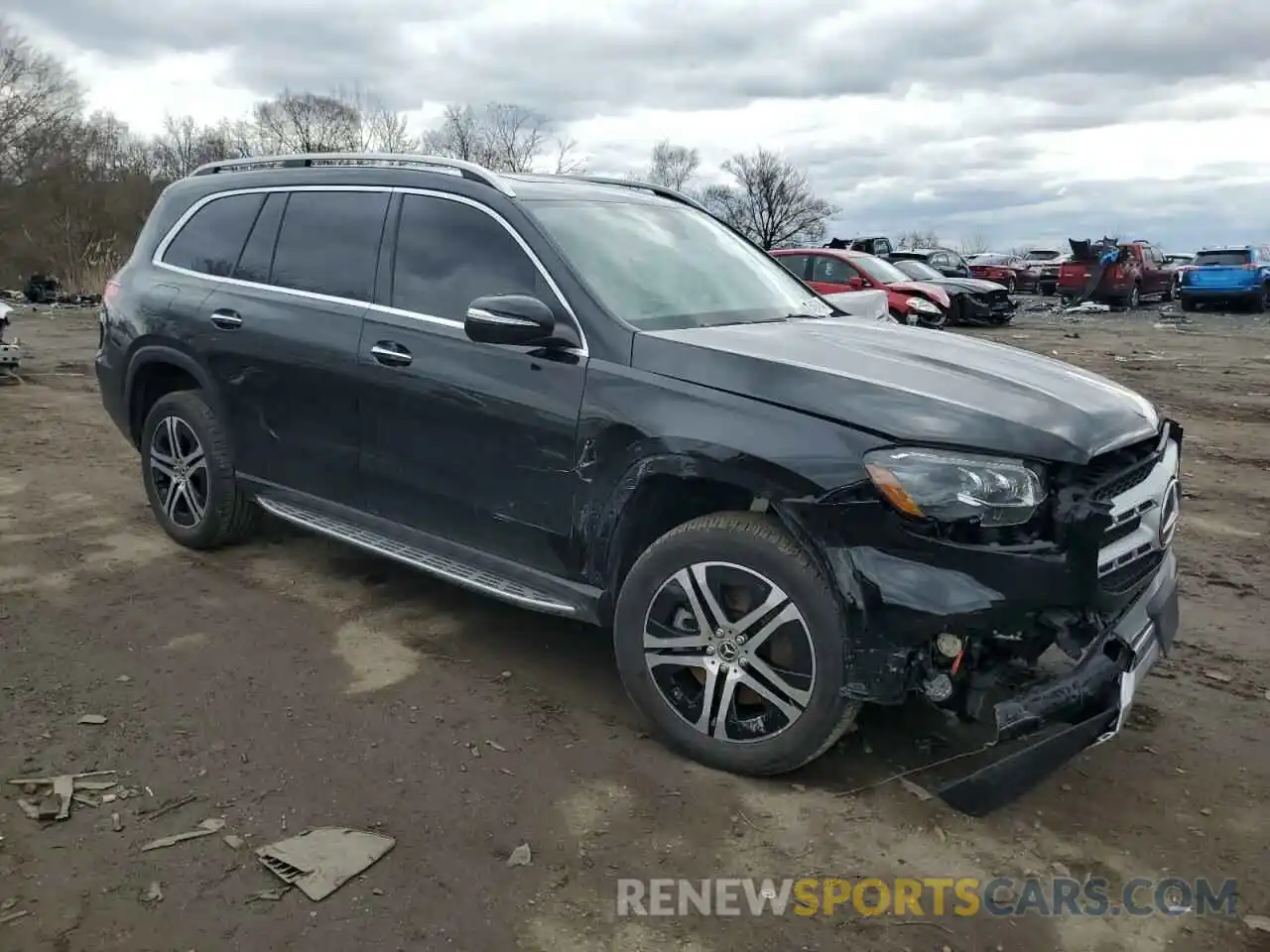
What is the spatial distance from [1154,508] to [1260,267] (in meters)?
28.1

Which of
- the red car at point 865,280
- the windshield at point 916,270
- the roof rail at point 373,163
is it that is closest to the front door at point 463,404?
the roof rail at point 373,163

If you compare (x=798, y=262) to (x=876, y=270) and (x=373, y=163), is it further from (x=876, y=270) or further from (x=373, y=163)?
(x=373, y=163)

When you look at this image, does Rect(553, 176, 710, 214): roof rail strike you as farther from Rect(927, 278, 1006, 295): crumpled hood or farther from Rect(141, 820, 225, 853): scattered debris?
Rect(927, 278, 1006, 295): crumpled hood

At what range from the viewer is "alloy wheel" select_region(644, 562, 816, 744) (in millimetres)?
3025

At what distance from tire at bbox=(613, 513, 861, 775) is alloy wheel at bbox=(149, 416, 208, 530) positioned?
9.03 ft

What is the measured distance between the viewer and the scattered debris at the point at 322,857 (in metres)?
2.67

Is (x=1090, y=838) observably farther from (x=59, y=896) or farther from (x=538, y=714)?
(x=59, y=896)

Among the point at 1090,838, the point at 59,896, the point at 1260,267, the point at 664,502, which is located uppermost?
the point at 1260,267

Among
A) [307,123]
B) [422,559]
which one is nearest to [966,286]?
[422,559]

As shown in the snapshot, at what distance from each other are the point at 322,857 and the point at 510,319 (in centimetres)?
175

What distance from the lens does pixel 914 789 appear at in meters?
3.20

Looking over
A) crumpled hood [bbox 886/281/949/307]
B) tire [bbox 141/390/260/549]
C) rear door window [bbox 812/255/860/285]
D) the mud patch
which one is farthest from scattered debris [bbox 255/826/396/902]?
crumpled hood [bbox 886/281/949/307]

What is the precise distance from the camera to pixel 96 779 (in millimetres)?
3148

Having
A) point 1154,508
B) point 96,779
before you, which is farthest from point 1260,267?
point 96,779
